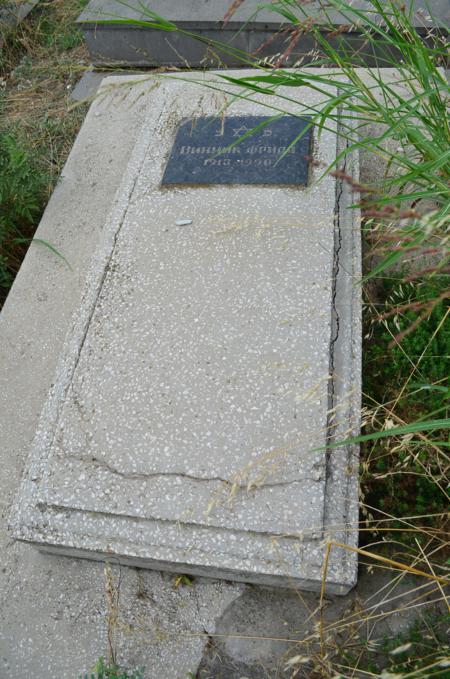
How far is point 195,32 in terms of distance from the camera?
337cm

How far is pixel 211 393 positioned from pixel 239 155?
107cm

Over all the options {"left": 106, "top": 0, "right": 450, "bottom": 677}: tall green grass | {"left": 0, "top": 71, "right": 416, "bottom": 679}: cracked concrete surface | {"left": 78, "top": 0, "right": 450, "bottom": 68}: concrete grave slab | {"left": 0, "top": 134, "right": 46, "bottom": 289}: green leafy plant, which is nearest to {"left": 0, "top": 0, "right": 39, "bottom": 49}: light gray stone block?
{"left": 78, "top": 0, "right": 450, "bottom": 68}: concrete grave slab

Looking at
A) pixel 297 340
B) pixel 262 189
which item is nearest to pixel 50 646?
pixel 297 340

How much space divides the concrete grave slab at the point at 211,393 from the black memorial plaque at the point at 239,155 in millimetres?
50

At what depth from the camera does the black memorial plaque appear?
7.30 ft

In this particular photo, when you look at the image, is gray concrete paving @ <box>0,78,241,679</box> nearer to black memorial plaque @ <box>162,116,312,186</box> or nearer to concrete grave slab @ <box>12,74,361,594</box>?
concrete grave slab @ <box>12,74,361,594</box>

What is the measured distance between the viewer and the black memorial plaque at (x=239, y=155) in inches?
87.7

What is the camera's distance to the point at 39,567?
1807 mm

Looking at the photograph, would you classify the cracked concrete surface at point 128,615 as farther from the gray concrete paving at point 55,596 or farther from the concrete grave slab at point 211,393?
the concrete grave slab at point 211,393

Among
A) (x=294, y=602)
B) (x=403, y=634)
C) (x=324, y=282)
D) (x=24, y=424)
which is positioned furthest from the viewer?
(x=24, y=424)

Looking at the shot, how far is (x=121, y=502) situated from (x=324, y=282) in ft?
3.16

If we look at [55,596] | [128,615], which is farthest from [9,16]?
[128,615]

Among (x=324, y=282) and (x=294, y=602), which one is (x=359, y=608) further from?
(x=324, y=282)

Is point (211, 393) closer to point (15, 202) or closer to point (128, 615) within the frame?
point (128, 615)
